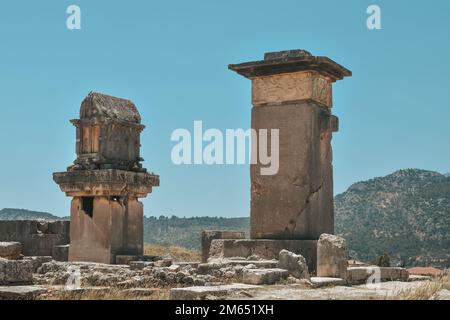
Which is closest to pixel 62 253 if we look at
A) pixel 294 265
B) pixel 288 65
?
pixel 288 65

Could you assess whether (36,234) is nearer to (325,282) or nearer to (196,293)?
(325,282)

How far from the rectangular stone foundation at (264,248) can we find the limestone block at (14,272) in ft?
12.6

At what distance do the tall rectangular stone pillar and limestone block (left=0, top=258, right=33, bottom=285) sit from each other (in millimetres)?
4476

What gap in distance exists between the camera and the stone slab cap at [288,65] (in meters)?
→ 11.3

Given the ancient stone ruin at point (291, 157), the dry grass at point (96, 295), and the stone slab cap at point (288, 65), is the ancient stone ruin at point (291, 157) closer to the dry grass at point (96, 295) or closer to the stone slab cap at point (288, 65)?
the stone slab cap at point (288, 65)

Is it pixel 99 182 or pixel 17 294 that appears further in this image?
pixel 99 182

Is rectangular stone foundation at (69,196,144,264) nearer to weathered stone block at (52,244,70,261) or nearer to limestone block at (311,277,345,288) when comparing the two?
weathered stone block at (52,244,70,261)

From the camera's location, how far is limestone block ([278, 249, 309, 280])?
31.3 feet

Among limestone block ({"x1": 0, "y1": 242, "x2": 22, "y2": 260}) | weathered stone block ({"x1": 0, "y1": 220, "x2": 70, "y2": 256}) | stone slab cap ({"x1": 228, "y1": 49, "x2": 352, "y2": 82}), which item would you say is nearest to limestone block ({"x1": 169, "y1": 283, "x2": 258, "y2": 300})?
stone slab cap ({"x1": 228, "y1": 49, "x2": 352, "y2": 82})

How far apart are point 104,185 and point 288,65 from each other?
5.19m

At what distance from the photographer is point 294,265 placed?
378 inches
